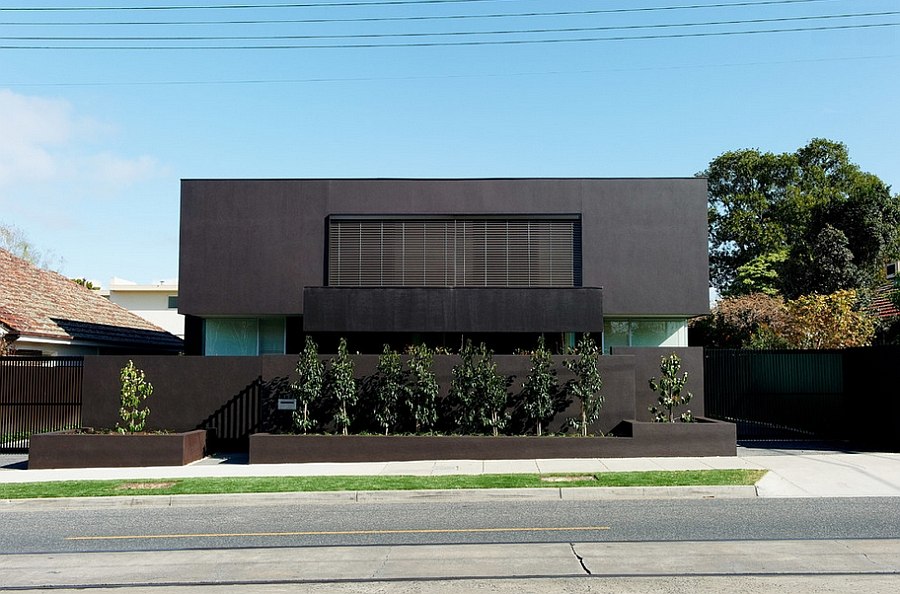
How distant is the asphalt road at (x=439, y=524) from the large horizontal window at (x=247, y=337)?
10251 mm

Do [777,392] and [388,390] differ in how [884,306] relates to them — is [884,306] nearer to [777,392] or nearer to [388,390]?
[777,392]

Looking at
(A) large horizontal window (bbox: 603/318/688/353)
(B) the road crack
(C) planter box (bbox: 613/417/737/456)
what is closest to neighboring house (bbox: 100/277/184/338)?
(A) large horizontal window (bbox: 603/318/688/353)

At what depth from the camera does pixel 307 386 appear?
56.2 ft

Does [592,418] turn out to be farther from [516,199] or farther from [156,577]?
[156,577]

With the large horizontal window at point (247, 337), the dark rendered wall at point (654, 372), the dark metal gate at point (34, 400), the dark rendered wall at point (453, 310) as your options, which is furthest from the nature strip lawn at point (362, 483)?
the large horizontal window at point (247, 337)

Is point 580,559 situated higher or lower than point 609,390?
lower

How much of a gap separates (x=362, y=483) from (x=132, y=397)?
6.32m

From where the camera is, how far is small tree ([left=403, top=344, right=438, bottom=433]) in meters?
17.3

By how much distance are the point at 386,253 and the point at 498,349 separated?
384 cm

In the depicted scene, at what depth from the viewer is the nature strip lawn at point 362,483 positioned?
515 inches

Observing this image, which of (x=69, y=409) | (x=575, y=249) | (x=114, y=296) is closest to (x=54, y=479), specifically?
(x=69, y=409)

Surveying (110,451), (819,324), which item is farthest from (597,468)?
(819,324)

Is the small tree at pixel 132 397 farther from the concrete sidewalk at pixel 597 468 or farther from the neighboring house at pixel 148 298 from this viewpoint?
the neighboring house at pixel 148 298

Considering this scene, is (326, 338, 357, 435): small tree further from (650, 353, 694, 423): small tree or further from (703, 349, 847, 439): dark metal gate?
(703, 349, 847, 439): dark metal gate
